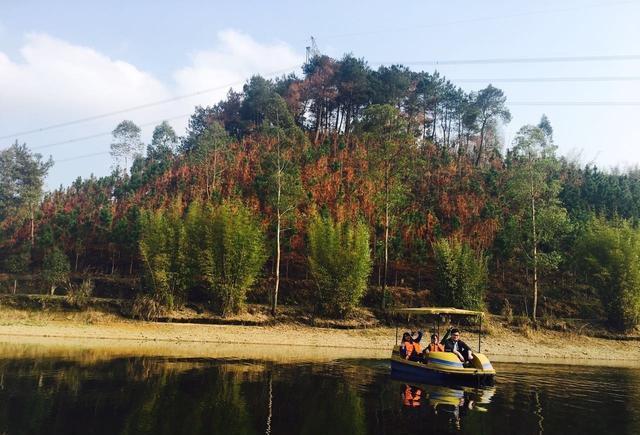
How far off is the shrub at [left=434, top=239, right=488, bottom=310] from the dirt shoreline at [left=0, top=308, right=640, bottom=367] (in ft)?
8.72

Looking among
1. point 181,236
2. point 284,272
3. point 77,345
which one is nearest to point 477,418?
point 77,345

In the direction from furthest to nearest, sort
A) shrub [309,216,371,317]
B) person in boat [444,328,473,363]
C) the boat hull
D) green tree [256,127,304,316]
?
green tree [256,127,304,316] → shrub [309,216,371,317] → person in boat [444,328,473,363] → the boat hull

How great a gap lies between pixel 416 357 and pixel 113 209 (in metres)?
39.8

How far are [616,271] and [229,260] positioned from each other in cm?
2950

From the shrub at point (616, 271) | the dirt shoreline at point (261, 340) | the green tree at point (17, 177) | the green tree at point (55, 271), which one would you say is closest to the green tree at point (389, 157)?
the dirt shoreline at point (261, 340)

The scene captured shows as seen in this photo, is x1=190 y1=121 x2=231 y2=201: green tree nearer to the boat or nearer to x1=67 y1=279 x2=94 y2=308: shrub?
x1=67 y1=279 x2=94 y2=308: shrub

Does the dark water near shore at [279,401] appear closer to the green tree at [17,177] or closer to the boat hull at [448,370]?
the boat hull at [448,370]

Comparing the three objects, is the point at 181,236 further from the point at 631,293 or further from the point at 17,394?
the point at 631,293

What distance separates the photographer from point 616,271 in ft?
121

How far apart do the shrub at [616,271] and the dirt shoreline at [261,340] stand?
271cm

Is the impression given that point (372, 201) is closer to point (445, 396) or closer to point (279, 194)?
point (279, 194)

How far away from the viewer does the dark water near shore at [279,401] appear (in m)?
12.3

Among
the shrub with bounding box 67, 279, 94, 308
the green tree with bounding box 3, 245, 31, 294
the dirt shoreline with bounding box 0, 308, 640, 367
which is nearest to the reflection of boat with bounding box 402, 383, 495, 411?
the dirt shoreline with bounding box 0, 308, 640, 367

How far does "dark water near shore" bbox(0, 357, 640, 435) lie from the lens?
485 inches
